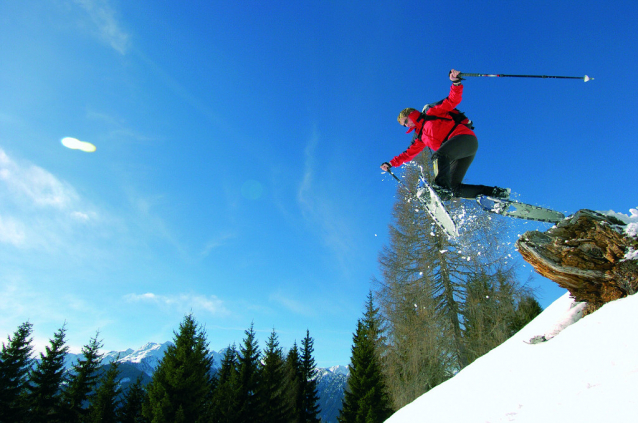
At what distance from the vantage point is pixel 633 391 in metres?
1.77

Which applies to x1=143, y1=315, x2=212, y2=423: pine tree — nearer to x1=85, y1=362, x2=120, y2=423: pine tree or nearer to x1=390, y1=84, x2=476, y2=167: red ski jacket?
x1=85, y1=362, x2=120, y2=423: pine tree

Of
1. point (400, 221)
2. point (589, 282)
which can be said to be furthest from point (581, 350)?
point (400, 221)

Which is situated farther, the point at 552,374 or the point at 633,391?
the point at 552,374

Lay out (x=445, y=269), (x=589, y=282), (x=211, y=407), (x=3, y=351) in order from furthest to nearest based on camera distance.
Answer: (x=3, y=351) → (x=211, y=407) → (x=445, y=269) → (x=589, y=282)

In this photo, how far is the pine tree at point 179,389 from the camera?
16125 millimetres

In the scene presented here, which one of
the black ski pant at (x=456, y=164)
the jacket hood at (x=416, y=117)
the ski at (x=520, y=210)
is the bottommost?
the ski at (x=520, y=210)

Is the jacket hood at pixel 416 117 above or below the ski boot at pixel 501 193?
above

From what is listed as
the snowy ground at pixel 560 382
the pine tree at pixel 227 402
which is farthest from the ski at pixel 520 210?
the pine tree at pixel 227 402

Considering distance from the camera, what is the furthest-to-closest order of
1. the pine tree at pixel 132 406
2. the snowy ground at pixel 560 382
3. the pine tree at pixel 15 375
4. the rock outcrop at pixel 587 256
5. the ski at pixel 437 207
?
the pine tree at pixel 132 406 < the pine tree at pixel 15 375 < the ski at pixel 437 207 < the rock outcrop at pixel 587 256 < the snowy ground at pixel 560 382

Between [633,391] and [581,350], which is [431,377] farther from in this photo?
[633,391]

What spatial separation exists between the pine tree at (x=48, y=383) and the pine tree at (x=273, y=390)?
14.2m

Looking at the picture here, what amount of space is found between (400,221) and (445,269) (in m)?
3.16

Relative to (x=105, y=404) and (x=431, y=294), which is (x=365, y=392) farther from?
(x=105, y=404)

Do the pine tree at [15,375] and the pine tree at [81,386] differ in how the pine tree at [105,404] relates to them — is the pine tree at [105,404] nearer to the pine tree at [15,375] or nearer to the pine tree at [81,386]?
the pine tree at [81,386]
